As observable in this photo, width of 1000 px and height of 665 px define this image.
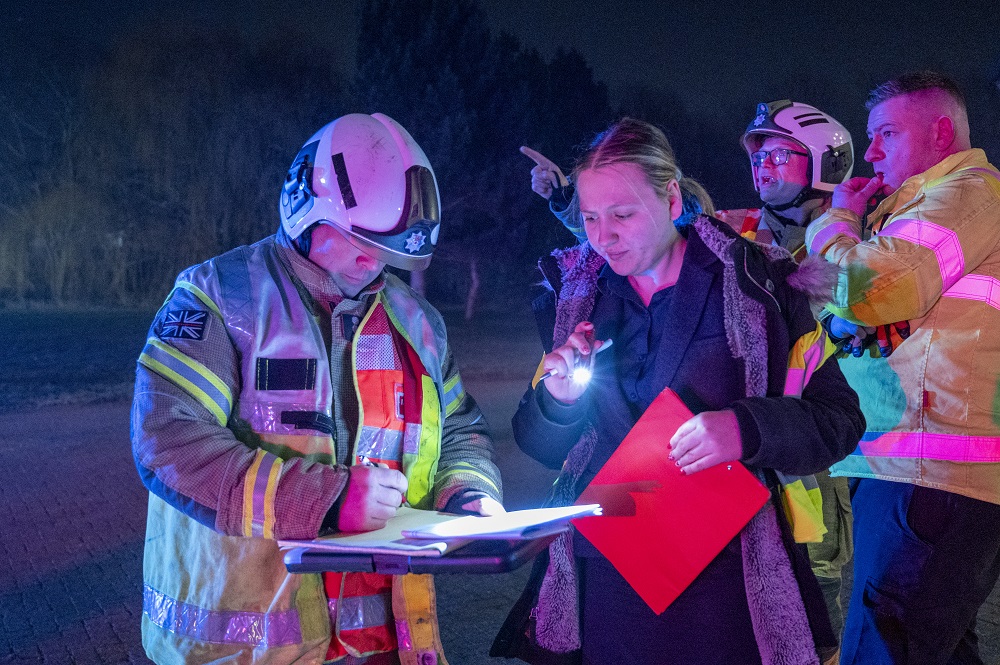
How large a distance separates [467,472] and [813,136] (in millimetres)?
3027

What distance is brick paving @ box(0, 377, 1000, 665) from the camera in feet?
15.9

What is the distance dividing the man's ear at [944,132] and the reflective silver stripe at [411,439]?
2411mm

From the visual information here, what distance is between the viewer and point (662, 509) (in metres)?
2.28

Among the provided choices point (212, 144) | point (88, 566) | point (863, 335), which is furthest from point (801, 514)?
point (212, 144)

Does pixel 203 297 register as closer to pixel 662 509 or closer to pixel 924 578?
pixel 662 509

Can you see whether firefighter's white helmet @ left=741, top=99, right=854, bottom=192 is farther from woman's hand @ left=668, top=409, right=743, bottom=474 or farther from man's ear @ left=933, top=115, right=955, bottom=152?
woman's hand @ left=668, top=409, right=743, bottom=474

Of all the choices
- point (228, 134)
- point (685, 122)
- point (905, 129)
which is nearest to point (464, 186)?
point (228, 134)

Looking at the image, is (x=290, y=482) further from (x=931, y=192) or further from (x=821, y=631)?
(x=931, y=192)

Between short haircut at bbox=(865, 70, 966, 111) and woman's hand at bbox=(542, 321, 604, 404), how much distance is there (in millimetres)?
1904

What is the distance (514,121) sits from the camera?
27.7 metres

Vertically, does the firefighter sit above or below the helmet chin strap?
below

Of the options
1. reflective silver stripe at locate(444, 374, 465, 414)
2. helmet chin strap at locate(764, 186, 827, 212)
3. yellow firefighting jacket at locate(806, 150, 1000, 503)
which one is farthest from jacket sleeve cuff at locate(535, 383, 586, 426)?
helmet chin strap at locate(764, 186, 827, 212)

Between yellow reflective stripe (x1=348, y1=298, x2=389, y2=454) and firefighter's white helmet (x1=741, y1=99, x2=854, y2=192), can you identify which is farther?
firefighter's white helmet (x1=741, y1=99, x2=854, y2=192)

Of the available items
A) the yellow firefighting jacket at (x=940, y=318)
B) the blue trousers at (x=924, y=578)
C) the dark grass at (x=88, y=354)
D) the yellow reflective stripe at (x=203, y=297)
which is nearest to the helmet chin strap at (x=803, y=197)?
the yellow firefighting jacket at (x=940, y=318)
